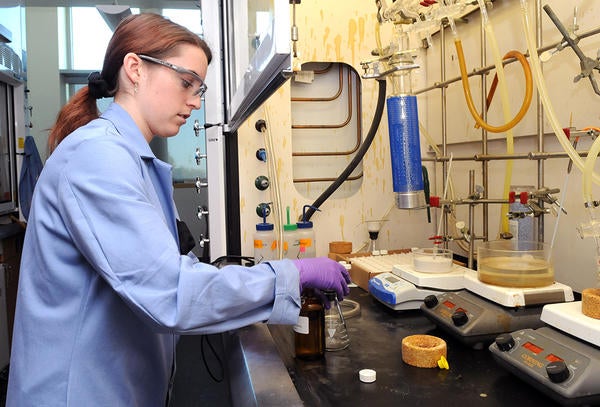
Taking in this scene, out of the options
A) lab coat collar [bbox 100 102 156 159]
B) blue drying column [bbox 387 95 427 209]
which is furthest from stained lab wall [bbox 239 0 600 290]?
lab coat collar [bbox 100 102 156 159]

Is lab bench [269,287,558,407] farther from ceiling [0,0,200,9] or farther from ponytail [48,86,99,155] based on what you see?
ceiling [0,0,200,9]

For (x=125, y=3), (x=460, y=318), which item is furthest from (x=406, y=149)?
(x=125, y=3)

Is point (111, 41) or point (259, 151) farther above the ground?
point (111, 41)

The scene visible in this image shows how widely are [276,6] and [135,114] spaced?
1.43 feet

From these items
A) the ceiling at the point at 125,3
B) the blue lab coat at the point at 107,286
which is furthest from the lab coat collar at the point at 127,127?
the ceiling at the point at 125,3

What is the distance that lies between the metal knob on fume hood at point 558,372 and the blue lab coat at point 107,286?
439mm

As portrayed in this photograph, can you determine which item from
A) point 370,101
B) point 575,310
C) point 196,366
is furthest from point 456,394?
point 196,366

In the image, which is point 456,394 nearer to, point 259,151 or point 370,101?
point 259,151

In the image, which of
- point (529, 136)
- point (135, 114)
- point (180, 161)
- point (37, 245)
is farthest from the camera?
point (180, 161)

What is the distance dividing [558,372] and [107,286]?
2.60 ft

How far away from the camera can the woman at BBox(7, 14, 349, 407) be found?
Answer: 2.62 ft

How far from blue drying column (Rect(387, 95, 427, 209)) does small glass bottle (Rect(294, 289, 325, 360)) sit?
58 centimetres

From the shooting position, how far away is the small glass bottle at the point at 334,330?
111 cm

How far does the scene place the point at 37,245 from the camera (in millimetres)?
935
